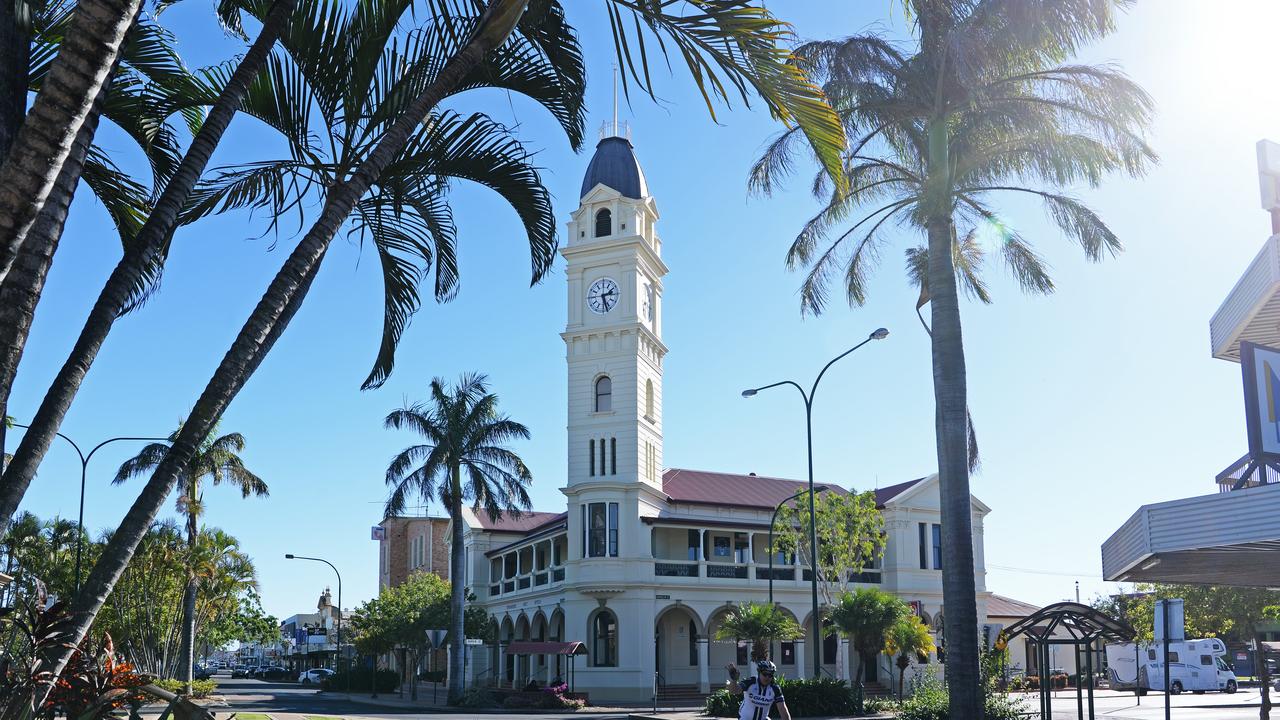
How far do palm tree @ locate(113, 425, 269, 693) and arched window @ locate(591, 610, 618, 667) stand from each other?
571 inches

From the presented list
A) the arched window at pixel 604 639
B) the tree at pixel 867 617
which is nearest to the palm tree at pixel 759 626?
the tree at pixel 867 617

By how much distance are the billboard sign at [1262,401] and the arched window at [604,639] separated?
3549cm

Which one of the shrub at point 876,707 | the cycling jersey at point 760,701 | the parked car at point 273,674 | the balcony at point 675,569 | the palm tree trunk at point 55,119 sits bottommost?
the parked car at point 273,674

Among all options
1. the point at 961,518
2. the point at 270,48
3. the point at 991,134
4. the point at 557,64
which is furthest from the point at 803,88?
the point at 991,134

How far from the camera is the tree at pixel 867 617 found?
3703 cm

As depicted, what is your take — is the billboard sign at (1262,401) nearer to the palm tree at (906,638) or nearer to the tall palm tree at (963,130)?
the tall palm tree at (963,130)

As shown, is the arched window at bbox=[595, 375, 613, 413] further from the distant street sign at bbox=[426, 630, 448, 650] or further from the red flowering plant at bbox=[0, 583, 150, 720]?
the red flowering plant at bbox=[0, 583, 150, 720]

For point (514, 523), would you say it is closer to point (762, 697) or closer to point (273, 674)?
point (273, 674)

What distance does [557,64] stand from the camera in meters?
8.87

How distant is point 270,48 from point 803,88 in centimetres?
339

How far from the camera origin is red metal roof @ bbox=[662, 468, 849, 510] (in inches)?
2088

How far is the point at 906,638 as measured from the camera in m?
38.7

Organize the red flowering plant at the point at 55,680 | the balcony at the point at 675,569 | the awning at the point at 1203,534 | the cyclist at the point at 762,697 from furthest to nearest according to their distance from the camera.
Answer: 1. the balcony at the point at 675,569
2. the cyclist at the point at 762,697
3. the awning at the point at 1203,534
4. the red flowering plant at the point at 55,680

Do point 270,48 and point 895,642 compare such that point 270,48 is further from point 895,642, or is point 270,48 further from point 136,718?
point 895,642
